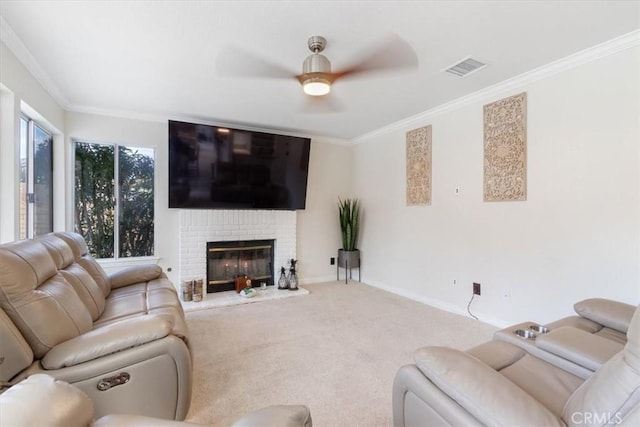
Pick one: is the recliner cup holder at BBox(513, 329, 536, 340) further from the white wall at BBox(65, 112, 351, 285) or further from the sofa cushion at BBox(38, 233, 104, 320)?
the white wall at BBox(65, 112, 351, 285)

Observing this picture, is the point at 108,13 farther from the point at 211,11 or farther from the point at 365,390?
the point at 365,390

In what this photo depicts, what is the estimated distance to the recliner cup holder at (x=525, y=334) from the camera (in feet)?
5.64

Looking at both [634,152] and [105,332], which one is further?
[634,152]

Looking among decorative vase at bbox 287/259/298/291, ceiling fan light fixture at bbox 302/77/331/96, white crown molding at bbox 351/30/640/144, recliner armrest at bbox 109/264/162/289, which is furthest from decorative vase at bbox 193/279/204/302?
white crown molding at bbox 351/30/640/144

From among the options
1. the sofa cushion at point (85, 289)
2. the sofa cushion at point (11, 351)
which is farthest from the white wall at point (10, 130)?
the sofa cushion at point (11, 351)

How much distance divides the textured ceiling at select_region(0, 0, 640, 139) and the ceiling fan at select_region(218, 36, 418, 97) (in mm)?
52

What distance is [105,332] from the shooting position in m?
1.53

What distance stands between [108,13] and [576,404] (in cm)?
313

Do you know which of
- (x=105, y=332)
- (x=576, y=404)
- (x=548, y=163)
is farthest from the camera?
(x=548, y=163)

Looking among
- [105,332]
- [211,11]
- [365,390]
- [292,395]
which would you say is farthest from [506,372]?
[211,11]

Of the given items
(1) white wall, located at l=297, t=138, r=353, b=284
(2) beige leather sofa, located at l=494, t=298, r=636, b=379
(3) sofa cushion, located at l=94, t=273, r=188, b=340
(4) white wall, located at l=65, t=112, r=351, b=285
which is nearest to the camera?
(2) beige leather sofa, located at l=494, t=298, r=636, b=379

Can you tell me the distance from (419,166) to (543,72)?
165cm

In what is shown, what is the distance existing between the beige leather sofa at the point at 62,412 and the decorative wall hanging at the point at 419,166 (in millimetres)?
3539

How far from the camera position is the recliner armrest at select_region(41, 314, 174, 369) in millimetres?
1414
